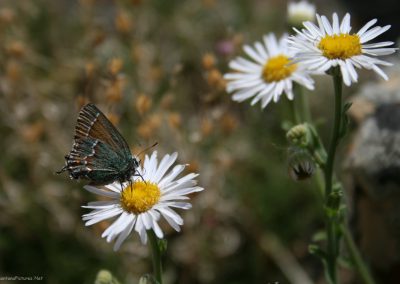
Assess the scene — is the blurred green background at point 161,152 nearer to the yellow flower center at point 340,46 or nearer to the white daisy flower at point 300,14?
the white daisy flower at point 300,14

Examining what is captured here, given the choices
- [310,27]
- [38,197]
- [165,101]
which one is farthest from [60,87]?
[310,27]

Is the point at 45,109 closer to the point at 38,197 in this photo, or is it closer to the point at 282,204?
the point at 38,197

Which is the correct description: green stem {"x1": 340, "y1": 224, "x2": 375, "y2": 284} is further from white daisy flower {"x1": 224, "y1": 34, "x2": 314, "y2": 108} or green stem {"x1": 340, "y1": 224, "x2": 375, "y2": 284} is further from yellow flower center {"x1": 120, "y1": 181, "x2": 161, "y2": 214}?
yellow flower center {"x1": 120, "y1": 181, "x2": 161, "y2": 214}

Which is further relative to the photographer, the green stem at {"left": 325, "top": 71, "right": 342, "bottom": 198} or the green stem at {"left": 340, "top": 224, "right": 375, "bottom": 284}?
the green stem at {"left": 340, "top": 224, "right": 375, "bottom": 284}

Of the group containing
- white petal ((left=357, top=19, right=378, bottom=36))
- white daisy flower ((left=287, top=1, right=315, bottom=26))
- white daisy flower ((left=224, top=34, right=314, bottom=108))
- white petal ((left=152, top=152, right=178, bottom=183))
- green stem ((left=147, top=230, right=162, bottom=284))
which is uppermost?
white daisy flower ((left=287, top=1, right=315, bottom=26))

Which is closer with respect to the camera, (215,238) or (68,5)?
(215,238)

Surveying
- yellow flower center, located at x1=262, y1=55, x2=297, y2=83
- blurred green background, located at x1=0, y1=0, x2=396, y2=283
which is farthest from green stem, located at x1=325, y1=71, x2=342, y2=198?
blurred green background, located at x1=0, y1=0, x2=396, y2=283

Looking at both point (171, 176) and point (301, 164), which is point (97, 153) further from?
point (301, 164)

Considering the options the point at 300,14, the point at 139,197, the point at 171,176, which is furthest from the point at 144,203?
the point at 300,14
